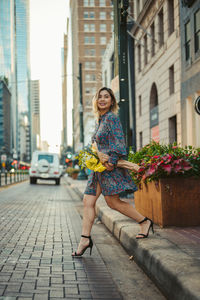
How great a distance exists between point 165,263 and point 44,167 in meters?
24.4

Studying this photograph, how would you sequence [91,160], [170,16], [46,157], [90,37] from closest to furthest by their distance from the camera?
[91,160] → [170,16] → [46,157] → [90,37]

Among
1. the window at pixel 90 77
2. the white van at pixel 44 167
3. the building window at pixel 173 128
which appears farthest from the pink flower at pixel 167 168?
the window at pixel 90 77

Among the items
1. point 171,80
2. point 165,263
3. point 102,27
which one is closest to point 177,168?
point 165,263

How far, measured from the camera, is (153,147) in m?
6.64

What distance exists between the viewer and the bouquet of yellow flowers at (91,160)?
15.4 ft

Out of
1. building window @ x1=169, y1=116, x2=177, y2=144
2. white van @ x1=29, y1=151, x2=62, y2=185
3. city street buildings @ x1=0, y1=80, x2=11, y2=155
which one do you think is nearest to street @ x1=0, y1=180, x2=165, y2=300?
building window @ x1=169, y1=116, x2=177, y2=144

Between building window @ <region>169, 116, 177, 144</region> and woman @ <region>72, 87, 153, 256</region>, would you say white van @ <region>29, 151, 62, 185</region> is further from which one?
woman @ <region>72, 87, 153, 256</region>

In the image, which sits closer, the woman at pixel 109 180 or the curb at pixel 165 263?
the curb at pixel 165 263

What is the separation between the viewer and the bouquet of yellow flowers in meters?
4.69

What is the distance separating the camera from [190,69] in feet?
59.6

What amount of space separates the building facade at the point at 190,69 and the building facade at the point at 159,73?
2.13 ft

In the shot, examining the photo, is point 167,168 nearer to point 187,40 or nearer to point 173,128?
point 187,40

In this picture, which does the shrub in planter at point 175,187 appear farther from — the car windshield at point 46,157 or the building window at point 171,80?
the car windshield at point 46,157

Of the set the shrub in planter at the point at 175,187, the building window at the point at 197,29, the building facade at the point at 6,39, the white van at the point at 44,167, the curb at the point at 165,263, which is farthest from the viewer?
the building facade at the point at 6,39
